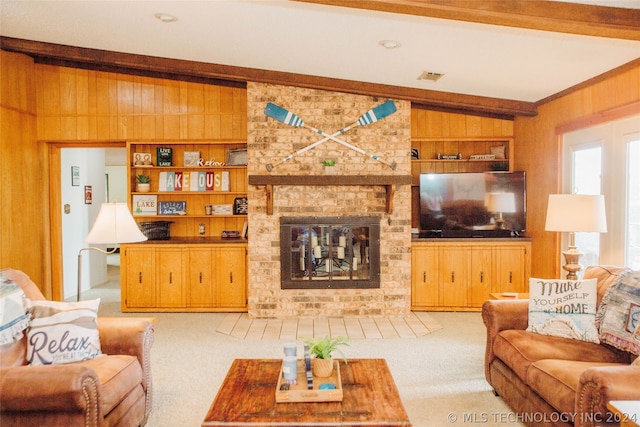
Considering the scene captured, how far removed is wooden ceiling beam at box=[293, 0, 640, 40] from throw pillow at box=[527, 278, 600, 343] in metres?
1.55

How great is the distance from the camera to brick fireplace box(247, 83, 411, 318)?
5.06 meters

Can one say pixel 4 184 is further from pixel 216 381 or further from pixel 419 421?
pixel 419 421

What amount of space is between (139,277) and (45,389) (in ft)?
11.0

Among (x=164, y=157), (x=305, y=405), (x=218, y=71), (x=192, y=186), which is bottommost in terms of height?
(x=305, y=405)

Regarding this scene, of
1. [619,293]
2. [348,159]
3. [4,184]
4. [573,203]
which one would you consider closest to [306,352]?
[619,293]

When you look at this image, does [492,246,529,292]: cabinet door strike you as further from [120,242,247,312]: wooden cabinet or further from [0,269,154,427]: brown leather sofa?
[0,269,154,427]: brown leather sofa

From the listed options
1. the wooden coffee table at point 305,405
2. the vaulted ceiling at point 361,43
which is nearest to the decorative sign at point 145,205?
the vaulted ceiling at point 361,43

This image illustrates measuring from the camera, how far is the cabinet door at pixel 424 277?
5.31 metres

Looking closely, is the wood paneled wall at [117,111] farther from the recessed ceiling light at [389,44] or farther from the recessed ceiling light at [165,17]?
the recessed ceiling light at [389,44]

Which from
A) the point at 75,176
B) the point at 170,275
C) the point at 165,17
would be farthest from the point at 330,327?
the point at 75,176

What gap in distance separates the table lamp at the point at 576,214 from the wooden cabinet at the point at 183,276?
318cm

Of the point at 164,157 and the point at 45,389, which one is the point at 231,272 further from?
the point at 45,389

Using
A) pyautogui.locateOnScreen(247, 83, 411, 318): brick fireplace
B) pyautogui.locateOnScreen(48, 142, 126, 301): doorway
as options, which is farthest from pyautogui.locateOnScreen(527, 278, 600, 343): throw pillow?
pyautogui.locateOnScreen(48, 142, 126, 301): doorway

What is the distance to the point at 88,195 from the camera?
22.7 ft
